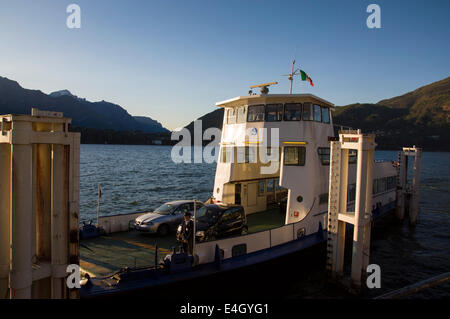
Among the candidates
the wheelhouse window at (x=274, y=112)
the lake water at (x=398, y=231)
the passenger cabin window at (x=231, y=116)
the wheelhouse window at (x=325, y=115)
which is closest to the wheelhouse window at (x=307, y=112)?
the wheelhouse window at (x=274, y=112)

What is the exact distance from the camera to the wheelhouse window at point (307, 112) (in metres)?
12.2

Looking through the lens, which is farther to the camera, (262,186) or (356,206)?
(262,186)

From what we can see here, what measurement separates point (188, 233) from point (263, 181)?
29.3 feet

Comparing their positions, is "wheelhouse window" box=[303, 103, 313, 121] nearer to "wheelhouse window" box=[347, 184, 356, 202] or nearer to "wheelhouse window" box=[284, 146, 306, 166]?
"wheelhouse window" box=[284, 146, 306, 166]

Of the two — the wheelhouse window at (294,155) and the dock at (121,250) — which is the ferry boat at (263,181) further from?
the dock at (121,250)

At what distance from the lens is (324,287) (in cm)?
1096

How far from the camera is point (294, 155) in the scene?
12.3 m

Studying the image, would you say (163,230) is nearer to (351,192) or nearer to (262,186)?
(262,186)

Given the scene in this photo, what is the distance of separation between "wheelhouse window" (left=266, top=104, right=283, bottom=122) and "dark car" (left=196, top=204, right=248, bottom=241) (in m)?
3.98

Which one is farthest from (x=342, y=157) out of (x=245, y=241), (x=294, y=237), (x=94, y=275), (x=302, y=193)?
(x=94, y=275)

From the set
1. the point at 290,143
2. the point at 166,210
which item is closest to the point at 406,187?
the point at 290,143
